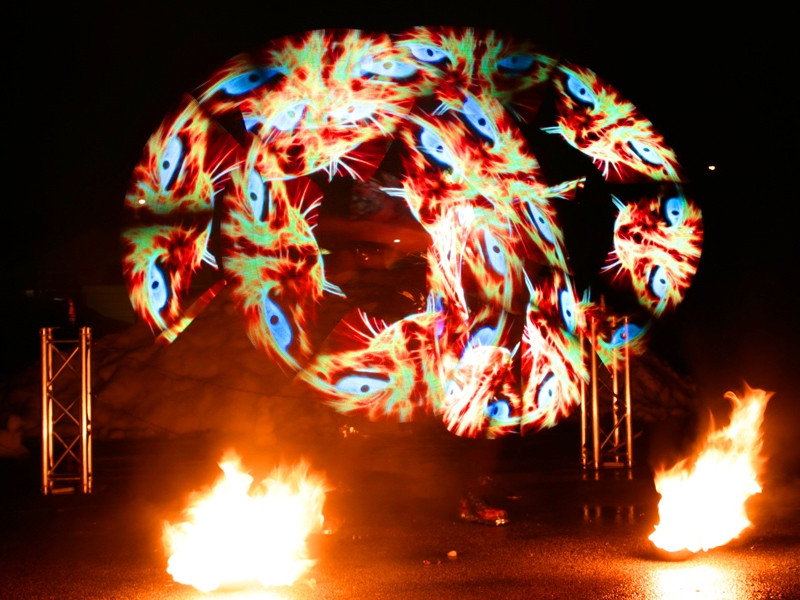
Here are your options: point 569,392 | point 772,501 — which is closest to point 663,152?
point 569,392

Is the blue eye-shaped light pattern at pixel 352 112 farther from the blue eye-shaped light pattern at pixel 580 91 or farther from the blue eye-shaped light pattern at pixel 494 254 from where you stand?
the blue eye-shaped light pattern at pixel 580 91

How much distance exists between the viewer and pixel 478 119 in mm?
15234

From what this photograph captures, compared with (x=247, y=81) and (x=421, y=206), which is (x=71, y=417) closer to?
(x=247, y=81)

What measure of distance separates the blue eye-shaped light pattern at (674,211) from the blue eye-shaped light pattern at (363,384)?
577 cm

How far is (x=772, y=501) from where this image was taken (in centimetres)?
902

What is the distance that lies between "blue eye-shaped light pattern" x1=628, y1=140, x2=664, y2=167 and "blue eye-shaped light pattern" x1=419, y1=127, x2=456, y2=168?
3156 millimetres

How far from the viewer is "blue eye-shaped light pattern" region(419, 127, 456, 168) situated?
15430mm

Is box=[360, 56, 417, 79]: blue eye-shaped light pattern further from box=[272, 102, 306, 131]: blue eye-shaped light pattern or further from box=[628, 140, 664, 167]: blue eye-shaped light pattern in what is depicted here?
box=[628, 140, 664, 167]: blue eye-shaped light pattern

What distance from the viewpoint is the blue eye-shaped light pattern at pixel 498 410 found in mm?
15625

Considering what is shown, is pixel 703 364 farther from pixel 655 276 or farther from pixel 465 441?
pixel 465 441

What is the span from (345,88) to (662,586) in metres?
10.9

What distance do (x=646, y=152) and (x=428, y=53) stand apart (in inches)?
165

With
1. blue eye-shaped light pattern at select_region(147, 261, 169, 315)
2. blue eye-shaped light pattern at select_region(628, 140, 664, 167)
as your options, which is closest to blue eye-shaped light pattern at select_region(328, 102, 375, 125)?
blue eye-shaped light pattern at select_region(147, 261, 169, 315)

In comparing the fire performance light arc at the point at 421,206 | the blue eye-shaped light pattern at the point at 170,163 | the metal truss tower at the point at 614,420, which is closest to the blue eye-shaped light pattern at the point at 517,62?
the fire performance light arc at the point at 421,206
